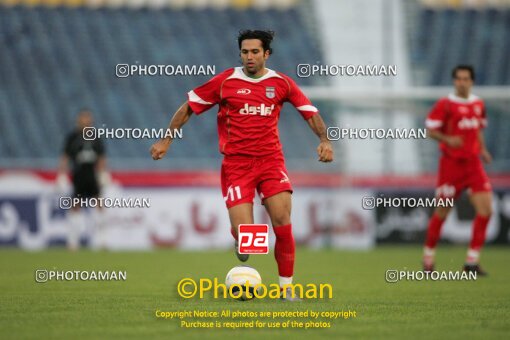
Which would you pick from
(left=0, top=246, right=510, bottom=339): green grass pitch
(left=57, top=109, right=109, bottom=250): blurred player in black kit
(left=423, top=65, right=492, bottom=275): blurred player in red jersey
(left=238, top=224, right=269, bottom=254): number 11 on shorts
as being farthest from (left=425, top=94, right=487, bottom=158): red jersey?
(left=57, top=109, right=109, bottom=250): blurred player in black kit

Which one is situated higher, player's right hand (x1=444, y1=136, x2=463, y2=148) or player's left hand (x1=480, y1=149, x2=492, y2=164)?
player's right hand (x1=444, y1=136, x2=463, y2=148)

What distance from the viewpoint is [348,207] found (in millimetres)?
17078

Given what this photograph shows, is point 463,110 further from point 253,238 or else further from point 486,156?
point 253,238

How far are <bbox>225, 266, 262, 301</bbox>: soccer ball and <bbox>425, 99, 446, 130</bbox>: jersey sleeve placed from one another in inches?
163

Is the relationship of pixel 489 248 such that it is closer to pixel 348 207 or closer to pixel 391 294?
pixel 348 207

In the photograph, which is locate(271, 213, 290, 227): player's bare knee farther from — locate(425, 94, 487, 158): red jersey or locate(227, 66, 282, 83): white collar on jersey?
locate(425, 94, 487, 158): red jersey

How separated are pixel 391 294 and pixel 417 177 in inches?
362

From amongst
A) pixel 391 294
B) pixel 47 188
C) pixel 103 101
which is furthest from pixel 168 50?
pixel 391 294

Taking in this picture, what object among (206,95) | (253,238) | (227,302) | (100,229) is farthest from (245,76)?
(100,229)

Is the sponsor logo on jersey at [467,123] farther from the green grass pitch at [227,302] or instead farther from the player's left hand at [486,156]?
the green grass pitch at [227,302]

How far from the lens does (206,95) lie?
7.47 meters

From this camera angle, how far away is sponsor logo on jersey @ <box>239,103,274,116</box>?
7.38m

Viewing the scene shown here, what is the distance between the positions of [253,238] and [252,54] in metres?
1.34

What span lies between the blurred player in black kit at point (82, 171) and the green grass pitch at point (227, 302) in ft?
9.43
